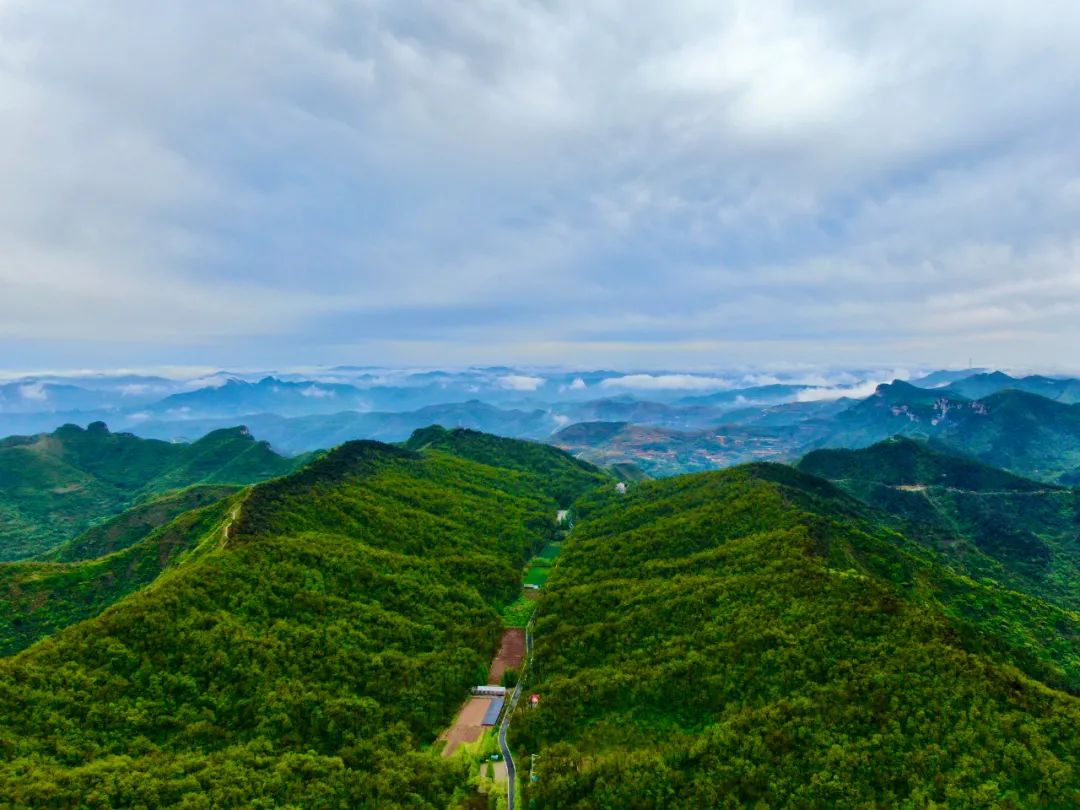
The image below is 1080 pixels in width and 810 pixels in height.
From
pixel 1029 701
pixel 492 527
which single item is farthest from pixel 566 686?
pixel 492 527

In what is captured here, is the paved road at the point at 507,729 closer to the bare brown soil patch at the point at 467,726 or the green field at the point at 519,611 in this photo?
the bare brown soil patch at the point at 467,726

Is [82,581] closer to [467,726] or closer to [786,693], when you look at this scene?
[467,726]

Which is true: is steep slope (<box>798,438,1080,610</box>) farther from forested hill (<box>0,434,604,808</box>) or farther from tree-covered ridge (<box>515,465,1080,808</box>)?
forested hill (<box>0,434,604,808</box>)

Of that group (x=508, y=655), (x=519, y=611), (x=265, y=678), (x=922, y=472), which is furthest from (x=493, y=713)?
(x=922, y=472)

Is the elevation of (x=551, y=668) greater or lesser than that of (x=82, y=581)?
lesser

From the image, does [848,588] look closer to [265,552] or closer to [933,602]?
[933,602]

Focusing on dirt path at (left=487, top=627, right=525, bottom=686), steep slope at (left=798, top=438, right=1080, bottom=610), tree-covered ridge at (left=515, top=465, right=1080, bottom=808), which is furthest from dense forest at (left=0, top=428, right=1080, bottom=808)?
steep slope at (left=798, top=438, right=1080, bottom=610)

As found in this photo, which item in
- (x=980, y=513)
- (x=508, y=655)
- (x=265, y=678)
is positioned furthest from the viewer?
(x=980, y=513)
